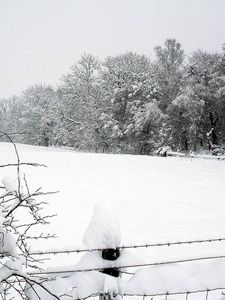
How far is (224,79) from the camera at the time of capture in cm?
2716

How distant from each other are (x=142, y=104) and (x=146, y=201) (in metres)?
21.6

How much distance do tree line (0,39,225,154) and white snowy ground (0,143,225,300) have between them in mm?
11062

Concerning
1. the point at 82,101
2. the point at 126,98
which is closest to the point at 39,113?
the point at 82,101

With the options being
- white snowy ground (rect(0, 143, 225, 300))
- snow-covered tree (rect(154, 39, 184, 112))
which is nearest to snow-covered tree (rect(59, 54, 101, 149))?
snow-covered tree (rect(154, 39, 184, 112))

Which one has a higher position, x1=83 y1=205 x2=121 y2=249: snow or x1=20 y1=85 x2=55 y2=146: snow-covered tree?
x1=20 y1=85 x2=55 y2=146: snow-covered tree

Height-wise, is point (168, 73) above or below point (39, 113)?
above

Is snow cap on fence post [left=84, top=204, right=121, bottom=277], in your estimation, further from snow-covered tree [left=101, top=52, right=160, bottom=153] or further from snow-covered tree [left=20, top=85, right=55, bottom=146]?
snow-covered tree [left=20, top=85, right=55, bottom=146]

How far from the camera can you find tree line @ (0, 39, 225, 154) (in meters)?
30.2

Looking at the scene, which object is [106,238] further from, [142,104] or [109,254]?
[142,104]

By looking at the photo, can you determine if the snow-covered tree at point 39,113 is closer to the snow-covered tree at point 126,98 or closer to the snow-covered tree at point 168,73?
the snow-covered tree at point 126,98

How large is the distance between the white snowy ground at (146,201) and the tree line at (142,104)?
1106 cm

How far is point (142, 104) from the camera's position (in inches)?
1266

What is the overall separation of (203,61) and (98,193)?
2566 cm

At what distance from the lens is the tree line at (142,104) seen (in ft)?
99.1
